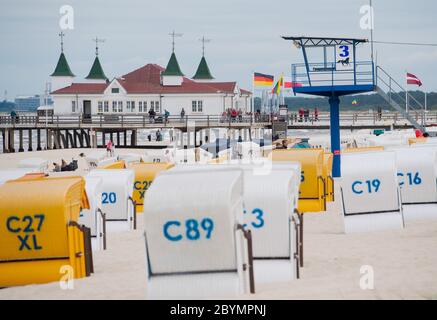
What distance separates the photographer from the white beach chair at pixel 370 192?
1429cm

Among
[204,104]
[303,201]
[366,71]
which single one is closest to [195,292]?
[303,201]

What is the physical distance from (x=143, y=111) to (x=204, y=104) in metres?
5.10

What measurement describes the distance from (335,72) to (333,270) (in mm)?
17974

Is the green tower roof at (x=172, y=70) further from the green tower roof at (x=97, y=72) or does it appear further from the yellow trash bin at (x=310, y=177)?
the yellow trash bin at (x=310, y=177)

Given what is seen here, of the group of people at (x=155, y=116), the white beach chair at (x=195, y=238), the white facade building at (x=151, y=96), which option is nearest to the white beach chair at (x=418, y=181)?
the white beach chair at (x=195, y=238)

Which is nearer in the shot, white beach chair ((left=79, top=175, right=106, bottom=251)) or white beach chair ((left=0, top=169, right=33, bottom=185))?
white beach chair ((left=79, top=175, right=106, bottom=251))

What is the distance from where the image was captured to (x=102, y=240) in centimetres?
1441

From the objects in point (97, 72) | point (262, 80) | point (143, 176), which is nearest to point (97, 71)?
point (97, 72)

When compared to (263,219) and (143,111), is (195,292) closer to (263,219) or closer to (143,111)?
(263,219)

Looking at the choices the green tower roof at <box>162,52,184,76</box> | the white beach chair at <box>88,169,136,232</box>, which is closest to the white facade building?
the green tower roof at <box>162,52,184,76</box>

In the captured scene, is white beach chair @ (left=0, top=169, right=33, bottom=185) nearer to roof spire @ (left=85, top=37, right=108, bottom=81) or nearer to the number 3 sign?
the number 3 sign

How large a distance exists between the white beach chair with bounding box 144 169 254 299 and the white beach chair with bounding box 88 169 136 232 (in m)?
8.32

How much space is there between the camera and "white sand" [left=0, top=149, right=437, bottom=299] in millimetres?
8758

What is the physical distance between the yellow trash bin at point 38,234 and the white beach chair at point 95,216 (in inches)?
Result: 114
